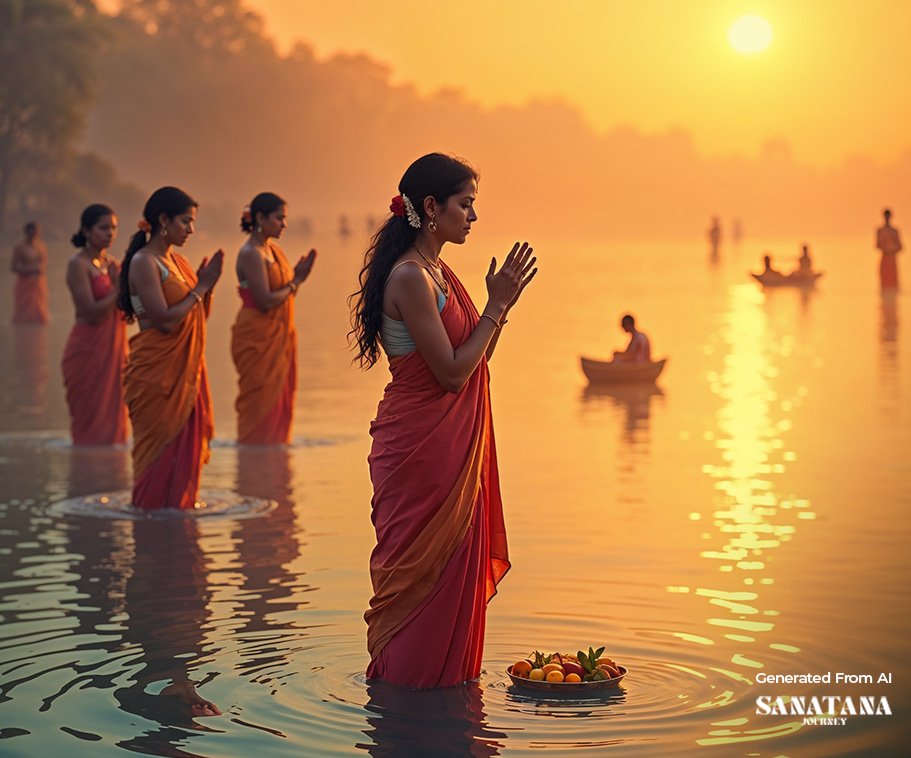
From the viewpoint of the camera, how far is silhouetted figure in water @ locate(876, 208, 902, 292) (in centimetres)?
3338

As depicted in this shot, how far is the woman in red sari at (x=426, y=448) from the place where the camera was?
6.37 meters

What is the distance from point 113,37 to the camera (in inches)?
2496

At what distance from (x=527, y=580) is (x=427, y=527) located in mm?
2300

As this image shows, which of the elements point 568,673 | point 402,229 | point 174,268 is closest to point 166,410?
point 174,268

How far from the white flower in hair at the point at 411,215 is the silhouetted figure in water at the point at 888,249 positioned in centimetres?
2717

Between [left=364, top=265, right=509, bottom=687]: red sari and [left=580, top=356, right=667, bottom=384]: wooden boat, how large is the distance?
37.6 feet

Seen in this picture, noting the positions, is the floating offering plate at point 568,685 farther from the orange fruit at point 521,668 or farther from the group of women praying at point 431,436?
the group of women praying at point 431,436

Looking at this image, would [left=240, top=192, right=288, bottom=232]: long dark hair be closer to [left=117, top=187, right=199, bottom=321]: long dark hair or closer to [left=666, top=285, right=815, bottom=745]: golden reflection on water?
[left=117, top=187, right=199, bottom=321]: long dark hair

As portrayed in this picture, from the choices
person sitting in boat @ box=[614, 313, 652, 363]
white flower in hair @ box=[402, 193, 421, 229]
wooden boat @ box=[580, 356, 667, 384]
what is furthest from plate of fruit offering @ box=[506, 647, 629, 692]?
person sitting in boat @ box=[614, 313, 652, 363]

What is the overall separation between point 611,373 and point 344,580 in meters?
9.65

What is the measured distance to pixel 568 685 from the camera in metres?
6.36

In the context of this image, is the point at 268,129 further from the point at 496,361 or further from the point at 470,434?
the point at 470,434

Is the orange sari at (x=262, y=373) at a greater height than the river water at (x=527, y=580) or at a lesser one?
greater

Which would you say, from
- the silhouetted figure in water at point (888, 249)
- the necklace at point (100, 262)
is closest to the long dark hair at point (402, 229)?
the necklace at point (100, 262)
